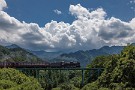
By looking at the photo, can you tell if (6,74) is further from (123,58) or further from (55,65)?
(55,65)

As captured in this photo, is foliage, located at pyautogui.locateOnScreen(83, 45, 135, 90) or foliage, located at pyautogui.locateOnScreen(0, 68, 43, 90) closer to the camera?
foliage, located at pyautogui.locateOnScreen(0, 68, 43, 90)

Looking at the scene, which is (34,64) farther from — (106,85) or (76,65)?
(106,85)

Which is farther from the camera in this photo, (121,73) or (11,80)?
(11,80)

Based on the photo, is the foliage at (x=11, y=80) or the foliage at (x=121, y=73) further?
the foliage at (x=121, y=73)

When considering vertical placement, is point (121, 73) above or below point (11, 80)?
above

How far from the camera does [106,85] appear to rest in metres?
60.3

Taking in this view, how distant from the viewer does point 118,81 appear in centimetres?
5738

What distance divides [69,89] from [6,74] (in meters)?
12.9

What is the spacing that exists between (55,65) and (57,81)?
26470 millimetres

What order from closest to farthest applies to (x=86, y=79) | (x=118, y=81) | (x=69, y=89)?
(x=118, y=81) → (x=69, y=89) → (x=86, y=79)

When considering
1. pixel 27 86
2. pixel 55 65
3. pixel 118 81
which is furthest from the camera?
pixel 55 65

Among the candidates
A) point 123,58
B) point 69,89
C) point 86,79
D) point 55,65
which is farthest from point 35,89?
point 55,65

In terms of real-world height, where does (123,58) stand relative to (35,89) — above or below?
above

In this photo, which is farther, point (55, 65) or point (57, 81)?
point (57, 81)
